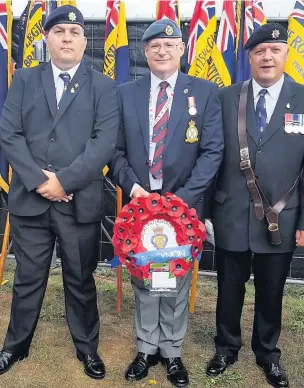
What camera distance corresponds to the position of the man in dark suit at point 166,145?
2.62 m

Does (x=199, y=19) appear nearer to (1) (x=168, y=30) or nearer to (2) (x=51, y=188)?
(1) (x=168, y=30)

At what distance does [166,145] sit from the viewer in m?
2.65

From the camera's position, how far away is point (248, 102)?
2.65 meters

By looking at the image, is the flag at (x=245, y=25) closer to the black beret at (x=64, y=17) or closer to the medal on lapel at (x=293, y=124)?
the medal on lapel at (x=293, y=124)

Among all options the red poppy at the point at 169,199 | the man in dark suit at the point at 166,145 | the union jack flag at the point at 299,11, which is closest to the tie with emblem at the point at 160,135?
the man in dark suit at the point at 166,145

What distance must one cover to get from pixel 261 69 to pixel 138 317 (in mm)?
1601

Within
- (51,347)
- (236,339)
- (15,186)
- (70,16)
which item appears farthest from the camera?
(51,347)

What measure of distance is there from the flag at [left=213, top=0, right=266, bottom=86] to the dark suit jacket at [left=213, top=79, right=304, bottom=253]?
1233 millimetres

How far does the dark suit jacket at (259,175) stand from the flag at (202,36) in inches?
46.3

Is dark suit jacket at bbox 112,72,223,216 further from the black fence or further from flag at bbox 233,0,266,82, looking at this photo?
the black fence

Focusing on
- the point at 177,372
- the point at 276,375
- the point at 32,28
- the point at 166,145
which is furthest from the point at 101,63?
the point at 276,375

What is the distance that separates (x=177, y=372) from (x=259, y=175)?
125 centimetres

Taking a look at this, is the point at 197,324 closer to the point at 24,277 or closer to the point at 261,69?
the point at 24,277

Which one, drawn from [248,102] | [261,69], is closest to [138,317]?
A: [248,102]
